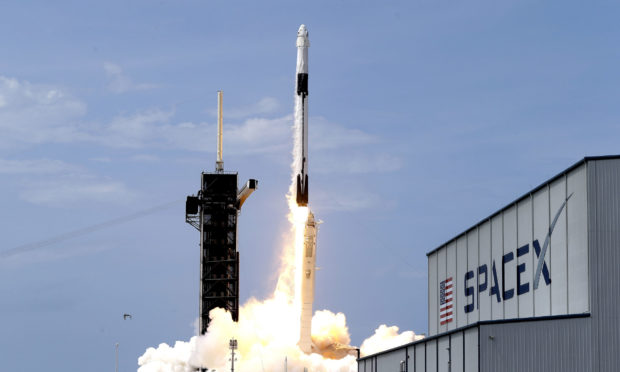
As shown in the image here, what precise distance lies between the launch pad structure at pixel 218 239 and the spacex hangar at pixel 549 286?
46.2 meters

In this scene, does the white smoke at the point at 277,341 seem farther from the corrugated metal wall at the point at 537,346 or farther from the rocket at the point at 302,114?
the corrugated metal wall at the point at 537,346

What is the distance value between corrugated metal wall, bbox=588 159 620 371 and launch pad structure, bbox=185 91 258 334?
63.0 metres

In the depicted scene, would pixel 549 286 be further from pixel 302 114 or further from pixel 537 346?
pixel 302 114

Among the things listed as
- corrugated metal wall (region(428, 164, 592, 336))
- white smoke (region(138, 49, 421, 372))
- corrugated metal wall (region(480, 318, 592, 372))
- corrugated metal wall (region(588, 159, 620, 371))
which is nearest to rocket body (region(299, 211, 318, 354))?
white smoke (region(138, 49, 421, 372))

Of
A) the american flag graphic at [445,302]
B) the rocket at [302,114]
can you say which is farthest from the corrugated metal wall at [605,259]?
the rocket at [302,114]

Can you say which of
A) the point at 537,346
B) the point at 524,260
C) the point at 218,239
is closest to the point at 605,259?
the point at 537,346

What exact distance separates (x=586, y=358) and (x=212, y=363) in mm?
67475

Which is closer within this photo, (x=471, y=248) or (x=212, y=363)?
(x=471, y=248)

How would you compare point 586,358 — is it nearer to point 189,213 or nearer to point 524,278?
point 524,278

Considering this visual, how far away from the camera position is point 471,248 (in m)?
68.1

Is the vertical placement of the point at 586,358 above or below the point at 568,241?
below

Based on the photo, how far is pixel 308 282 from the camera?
330 feet

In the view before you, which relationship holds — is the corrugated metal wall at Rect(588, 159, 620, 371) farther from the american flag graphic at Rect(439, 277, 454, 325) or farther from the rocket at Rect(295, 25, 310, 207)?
the rocket at Rect(295, 25, 310, 207)

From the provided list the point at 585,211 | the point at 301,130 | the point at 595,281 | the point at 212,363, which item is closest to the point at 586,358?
the point at 595,281
